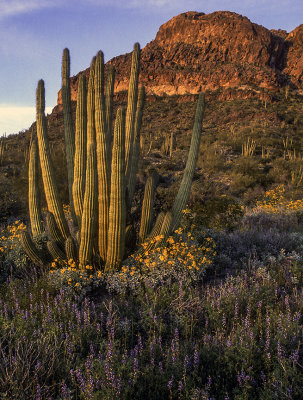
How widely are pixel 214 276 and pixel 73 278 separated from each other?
7.43 ft

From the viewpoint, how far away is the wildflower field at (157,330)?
7.61ft

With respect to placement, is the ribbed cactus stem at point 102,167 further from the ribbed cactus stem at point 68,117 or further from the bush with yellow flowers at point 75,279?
the ribbed cactus stem at point 68,117

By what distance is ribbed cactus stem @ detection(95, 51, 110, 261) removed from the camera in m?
4.90

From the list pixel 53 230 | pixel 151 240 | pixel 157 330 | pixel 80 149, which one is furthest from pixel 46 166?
pixel 157 330

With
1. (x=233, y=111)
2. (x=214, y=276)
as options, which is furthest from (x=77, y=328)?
(x=233, y=111)

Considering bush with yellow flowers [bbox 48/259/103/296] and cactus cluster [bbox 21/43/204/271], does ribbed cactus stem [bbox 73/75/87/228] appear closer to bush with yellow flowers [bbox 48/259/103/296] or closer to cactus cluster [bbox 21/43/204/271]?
cactus cluster [bbox 21/43/204/271]

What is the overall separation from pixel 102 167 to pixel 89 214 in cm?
82

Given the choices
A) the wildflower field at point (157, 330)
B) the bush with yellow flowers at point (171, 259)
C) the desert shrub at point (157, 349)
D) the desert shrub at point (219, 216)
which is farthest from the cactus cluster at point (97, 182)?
the desert shrub at point (219, 216)

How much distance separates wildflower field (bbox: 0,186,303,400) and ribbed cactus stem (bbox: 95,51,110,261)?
635 mm

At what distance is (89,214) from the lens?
471 centimetres

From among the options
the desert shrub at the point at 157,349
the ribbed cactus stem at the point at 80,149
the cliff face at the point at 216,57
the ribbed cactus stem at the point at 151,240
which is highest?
the cliff face at the point at 216,57

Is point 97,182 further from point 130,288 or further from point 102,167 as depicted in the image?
point 130,288

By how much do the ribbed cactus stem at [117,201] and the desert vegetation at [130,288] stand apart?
17mm

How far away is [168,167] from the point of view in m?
22.1
